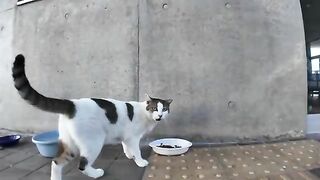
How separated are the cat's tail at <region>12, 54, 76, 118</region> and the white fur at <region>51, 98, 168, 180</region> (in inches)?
2.6

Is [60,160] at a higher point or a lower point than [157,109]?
lower

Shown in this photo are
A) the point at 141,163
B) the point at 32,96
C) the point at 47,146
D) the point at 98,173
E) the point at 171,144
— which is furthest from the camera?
the point at 171,144

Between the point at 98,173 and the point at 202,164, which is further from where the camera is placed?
the point at 202,164

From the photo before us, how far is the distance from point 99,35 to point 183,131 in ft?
4.88

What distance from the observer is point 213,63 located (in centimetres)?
305

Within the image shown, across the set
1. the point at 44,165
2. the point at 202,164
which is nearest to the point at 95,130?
the point at 44,165

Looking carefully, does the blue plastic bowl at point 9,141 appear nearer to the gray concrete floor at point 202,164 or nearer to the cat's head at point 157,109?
the gray concrete floor at point 202,164

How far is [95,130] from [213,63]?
157 centimetres

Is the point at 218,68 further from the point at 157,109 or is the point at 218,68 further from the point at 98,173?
the point at 98,173

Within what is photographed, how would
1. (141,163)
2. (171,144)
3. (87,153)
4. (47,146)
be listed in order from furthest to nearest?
(171,144) < (47,146) < (141,163) < (87,153)

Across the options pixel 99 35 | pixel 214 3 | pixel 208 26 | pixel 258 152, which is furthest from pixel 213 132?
pixel 99 35

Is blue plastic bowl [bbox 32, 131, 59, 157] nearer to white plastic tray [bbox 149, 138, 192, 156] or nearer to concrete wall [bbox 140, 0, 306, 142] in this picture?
white plastic tray [bbox 149, 138, 192, 156]

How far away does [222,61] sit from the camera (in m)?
3.06

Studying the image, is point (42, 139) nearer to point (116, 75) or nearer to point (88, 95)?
point (88, 95)
